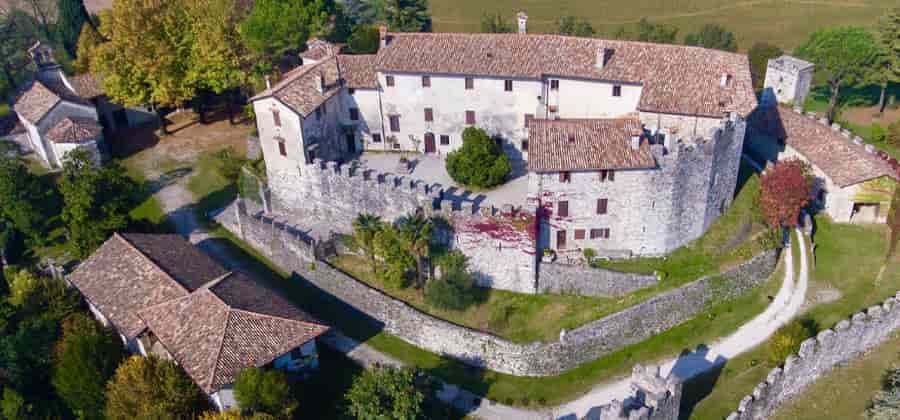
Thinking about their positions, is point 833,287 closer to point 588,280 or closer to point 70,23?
point 588,280

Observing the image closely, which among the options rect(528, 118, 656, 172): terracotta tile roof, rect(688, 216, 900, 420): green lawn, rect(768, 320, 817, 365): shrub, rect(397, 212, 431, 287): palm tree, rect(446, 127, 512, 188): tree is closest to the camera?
rect(688, 216, 900, 420): green lawn

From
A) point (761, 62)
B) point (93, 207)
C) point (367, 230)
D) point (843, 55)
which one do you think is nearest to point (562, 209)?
point (367, 230)

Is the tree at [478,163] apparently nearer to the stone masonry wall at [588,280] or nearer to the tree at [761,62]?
the stone masonry wall at [588,280]

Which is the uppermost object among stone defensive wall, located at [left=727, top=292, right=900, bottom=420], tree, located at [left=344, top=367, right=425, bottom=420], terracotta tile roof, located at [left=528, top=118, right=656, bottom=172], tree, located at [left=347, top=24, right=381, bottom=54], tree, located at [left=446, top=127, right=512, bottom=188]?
→ tree, located at [left=347, top=24, right=381, bottom=54]

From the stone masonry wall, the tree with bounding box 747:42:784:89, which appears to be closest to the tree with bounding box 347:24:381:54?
the stone masonry wall

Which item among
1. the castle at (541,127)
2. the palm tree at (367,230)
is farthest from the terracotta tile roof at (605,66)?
the palm tree at (367,230)

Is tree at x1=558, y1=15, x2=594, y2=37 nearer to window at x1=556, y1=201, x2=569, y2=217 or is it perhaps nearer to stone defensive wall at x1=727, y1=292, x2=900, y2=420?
window at x1=556, y1=201, x2=569, y2=217

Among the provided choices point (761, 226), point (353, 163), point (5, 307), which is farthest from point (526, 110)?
point (5, 307)
